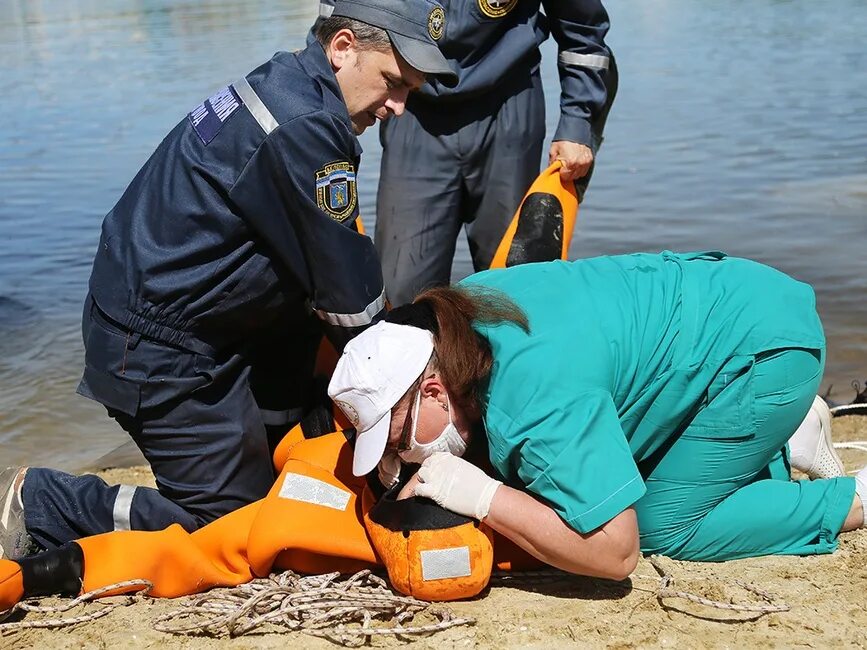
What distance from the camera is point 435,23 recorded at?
365cm

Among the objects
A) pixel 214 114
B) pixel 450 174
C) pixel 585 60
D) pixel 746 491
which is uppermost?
pixel 214 114

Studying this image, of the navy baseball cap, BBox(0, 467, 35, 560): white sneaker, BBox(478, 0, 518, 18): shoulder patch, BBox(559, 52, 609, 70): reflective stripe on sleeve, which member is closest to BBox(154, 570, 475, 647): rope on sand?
BBox(0, 467, 35, 560): white sneaker

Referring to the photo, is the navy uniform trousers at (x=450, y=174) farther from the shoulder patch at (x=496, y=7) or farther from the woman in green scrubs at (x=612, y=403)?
the woman in green scrubs at (x=612, y=403)

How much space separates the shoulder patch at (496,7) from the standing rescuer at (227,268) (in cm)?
110

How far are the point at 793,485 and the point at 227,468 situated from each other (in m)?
1.86

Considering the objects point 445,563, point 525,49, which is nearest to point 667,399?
point 445,563

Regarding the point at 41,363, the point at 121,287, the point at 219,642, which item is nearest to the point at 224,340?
the point at 121,287

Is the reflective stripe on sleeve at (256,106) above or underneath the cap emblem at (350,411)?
above

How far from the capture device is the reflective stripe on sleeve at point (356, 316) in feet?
11.7

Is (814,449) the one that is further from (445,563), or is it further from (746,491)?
(445,563)

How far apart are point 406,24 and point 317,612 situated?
1.80 meters

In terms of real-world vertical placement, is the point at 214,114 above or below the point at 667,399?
above

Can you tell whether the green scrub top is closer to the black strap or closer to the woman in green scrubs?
the woman in green scrubs

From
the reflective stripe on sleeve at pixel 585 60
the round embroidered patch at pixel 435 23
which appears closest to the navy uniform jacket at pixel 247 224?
the round embroidered patch at pixel 435 23
